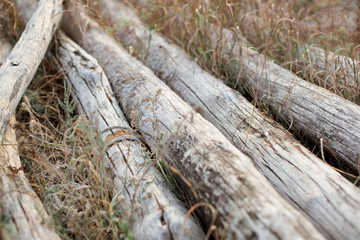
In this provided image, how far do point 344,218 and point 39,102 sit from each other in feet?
9.20

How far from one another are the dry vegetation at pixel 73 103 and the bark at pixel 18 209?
0.24ft

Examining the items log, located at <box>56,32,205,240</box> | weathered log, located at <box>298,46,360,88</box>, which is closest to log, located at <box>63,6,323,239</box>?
log, located at <box>56,32,205,240</box>

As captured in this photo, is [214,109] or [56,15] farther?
[56,15]

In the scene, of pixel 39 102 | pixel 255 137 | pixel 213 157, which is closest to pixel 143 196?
pixel 213 157

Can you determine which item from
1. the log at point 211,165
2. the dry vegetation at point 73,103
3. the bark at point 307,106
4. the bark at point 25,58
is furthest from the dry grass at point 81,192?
the bark at point 307,106

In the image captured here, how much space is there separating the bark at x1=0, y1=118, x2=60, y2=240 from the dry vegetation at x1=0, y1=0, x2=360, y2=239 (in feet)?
0.24

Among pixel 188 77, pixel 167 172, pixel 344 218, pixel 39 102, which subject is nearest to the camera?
pixel 344 218

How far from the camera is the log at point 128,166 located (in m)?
1.68

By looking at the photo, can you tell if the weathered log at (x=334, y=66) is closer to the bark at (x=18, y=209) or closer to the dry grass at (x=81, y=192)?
the dry grass at (x=81, y=192)

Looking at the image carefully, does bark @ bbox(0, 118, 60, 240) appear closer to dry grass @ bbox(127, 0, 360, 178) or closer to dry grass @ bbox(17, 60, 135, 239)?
dry grass @ bbox(17, 60, 135, 239)

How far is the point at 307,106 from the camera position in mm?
2422

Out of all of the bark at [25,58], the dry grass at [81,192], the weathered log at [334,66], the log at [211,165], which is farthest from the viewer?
the weathered log at [334,66]

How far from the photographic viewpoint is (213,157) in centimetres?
178

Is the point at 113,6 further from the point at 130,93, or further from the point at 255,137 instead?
the point at 255,137
